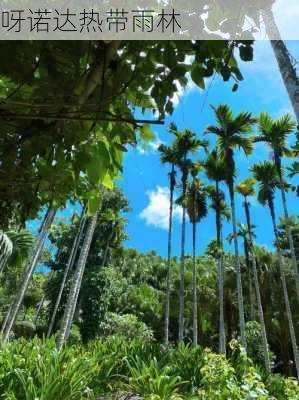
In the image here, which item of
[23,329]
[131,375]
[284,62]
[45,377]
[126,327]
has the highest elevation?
[126,327]

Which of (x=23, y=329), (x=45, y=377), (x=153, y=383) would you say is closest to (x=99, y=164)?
(x=45, y=377)

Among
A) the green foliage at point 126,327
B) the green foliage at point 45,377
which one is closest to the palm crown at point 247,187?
the green foliage at point 126,327

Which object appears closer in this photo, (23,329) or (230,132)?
(230,132)

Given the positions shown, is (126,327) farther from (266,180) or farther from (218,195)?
(266,180)

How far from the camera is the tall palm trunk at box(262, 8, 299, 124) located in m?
4.35

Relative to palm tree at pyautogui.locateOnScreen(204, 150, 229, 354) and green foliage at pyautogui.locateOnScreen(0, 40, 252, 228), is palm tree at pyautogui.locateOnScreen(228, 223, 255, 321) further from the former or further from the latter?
green foliage at pyautogui.locateOnScreen(0, 40, 252, 228)

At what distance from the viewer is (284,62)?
4.61 metres

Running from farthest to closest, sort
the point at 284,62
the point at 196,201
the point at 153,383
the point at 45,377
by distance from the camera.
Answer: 1. the point at 196,201
2. the point at 153,383
3. the point at 45,377
4. the point at 284,62

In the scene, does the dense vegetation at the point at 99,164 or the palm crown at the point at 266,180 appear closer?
the dense vegetation at the point at 99,164

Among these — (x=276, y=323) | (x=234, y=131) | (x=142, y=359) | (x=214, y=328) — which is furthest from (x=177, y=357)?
(x=214, y=328)

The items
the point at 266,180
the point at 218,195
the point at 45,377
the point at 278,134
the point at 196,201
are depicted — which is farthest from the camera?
the point at 196,201

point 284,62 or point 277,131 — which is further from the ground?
point 277,131

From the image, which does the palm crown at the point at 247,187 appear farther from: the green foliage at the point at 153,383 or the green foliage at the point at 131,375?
the green foliage at the point at 153,383

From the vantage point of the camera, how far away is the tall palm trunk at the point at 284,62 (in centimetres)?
435
